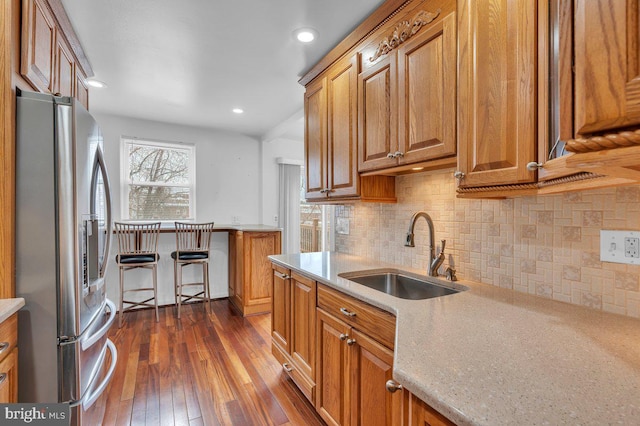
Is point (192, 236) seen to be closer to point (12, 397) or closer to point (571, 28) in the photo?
point (12, 397)

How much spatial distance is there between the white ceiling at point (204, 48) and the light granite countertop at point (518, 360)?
170cm

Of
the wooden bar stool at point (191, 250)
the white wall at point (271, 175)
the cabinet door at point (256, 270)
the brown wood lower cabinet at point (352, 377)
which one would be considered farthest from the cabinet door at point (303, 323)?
the white wall at point (271, 175)

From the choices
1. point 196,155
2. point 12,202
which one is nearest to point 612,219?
point 12,202

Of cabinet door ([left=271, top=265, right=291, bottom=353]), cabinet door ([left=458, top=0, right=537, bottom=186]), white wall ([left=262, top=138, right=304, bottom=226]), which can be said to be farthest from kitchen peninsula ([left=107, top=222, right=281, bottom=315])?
cabinet door ([left=458, top=0, right=537, bottom=186])

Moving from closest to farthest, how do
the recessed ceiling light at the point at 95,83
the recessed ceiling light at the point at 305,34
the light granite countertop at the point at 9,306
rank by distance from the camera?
the light granite countertop at the point at 9,306, the recessed ceiling light at the point at 305,34, the recessed ceiling light at the point at 95,83

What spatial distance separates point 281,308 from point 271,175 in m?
2.86

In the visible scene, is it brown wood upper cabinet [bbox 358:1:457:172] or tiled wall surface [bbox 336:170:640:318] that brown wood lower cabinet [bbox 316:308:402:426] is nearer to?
tiled wall surface [bbox 336:170:640:318]

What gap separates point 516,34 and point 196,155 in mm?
4013

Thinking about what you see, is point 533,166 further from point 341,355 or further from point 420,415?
point 341,355

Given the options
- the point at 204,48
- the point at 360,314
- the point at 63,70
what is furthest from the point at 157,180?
the point at 360,314

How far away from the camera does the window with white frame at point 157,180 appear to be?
12.5 feet

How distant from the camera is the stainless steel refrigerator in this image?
1.26m

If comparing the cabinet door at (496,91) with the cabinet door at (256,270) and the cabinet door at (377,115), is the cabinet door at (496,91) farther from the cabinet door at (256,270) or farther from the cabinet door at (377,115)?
the cabinet door at (256,270)

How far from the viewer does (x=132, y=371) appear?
7.59 feet
